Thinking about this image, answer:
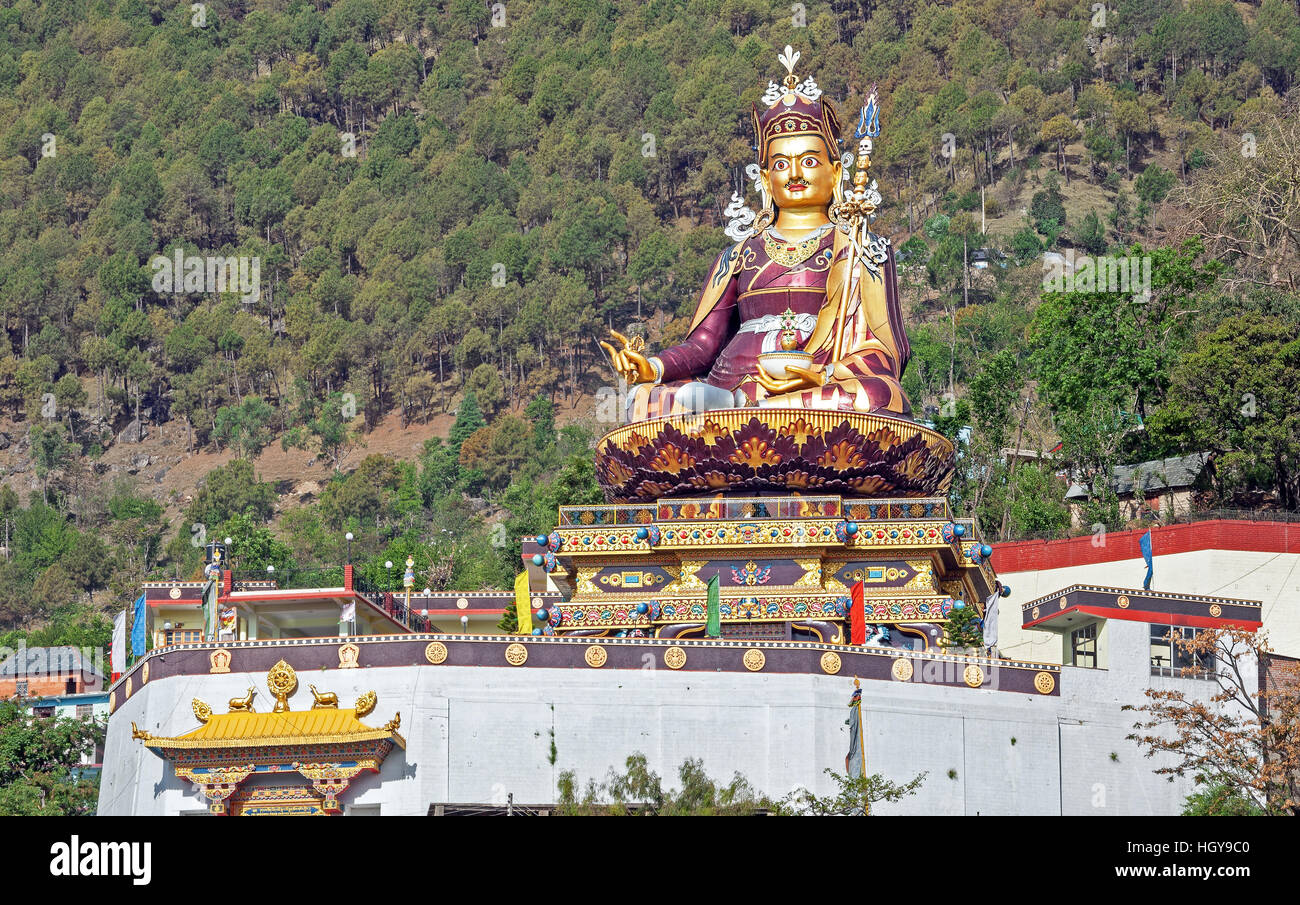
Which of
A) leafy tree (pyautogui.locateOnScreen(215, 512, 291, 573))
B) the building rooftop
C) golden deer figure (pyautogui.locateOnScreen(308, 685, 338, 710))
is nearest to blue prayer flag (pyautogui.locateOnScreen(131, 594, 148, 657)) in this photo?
golden deer figure (pyautogui.locateOnScreen(308, 685, 338, 710))

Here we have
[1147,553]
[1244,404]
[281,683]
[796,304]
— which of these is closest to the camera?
[281,683]

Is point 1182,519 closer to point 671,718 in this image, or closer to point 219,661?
point 671,718

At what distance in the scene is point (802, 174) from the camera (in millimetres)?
30734

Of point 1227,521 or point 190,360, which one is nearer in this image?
point 1227,521

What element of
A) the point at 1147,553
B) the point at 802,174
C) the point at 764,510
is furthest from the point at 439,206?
the point at 764,510

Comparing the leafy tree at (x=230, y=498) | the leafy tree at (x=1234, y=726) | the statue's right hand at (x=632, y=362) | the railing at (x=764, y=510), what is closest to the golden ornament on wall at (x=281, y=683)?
the railing at (x=764, y=510)

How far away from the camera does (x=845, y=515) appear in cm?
2688

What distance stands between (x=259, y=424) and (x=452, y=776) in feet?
185

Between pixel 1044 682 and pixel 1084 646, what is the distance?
1.61 m

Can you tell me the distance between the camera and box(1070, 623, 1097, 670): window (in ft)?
81.4

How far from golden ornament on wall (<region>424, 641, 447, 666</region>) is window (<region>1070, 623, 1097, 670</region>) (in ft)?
24.0

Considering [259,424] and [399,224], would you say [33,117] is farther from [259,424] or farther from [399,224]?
[259,424]

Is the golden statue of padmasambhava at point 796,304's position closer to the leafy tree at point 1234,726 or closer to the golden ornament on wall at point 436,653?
the golden ornament on wall at point 436,653
